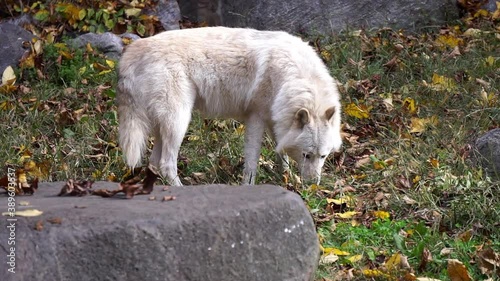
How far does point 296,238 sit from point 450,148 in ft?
10.5

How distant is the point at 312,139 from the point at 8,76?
157 inches

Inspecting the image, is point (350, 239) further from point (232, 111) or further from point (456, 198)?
point (232, 111)

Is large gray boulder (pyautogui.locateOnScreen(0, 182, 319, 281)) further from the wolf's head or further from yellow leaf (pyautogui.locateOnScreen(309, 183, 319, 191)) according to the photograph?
the wolf's head

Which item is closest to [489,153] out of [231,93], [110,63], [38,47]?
[231,93]

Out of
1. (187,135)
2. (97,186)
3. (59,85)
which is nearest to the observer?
(97,186)

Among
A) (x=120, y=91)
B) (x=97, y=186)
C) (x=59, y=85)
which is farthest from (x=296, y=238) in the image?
(x=59, y=85)

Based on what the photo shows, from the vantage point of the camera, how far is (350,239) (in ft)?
17.0

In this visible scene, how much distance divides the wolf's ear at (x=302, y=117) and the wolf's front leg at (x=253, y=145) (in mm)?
466

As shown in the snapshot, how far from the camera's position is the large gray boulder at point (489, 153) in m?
5.97

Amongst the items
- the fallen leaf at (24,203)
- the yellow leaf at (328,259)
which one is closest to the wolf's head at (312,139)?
the yellow leaf at (328,259)

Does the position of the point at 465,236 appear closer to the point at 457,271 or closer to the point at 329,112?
the point at 457,271

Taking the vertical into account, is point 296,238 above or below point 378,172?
above

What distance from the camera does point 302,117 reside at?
6438mm

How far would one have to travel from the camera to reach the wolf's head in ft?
21.1
